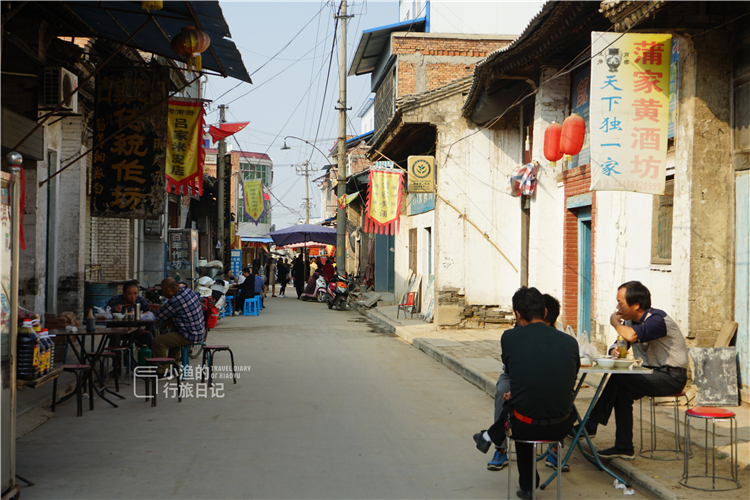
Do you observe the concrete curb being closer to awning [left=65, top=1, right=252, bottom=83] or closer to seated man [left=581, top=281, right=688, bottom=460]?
seated man [left=581, top=281, right=688, bottom=460]

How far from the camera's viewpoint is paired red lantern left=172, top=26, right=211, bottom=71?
713 cm

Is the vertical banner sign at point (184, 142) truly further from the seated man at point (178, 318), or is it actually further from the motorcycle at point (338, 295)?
the motorcycle at point (338, 295)

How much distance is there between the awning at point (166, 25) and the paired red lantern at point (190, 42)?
0.09 m

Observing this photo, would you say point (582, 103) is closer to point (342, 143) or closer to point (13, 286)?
point (13, 286)

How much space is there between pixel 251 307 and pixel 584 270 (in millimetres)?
12372

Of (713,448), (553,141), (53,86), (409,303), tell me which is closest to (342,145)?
(409,303)

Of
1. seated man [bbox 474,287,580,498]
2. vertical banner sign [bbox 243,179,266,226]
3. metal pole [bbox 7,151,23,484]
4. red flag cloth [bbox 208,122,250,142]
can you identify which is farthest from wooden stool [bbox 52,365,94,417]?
vertical banner sign [bbox 243,179,266,226]

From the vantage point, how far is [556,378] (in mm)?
4574

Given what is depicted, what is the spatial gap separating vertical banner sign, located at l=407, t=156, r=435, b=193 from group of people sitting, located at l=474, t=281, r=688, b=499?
10.4 m

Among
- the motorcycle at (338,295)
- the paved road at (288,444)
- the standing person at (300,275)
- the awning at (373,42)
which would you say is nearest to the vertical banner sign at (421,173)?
A: the paved road at (288,444)

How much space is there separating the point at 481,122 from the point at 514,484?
11879 millimetres

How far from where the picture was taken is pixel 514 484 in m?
5.15

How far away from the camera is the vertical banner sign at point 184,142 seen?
10711mm

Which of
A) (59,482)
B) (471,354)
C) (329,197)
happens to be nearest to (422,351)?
(471,354)
